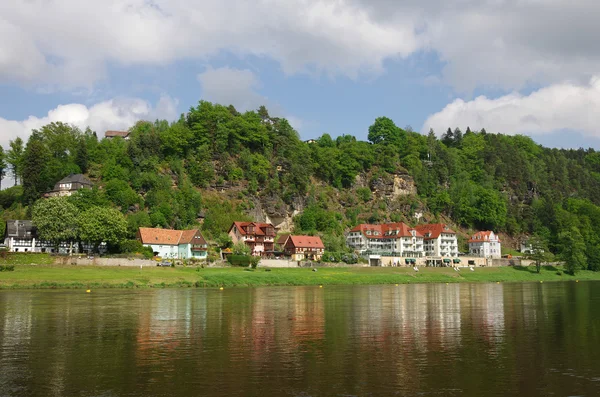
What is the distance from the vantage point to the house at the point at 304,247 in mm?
118750

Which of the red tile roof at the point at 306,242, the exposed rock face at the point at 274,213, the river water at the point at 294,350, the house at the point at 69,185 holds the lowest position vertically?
the river water at the point at 294,350

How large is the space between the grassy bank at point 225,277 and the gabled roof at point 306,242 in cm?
1870

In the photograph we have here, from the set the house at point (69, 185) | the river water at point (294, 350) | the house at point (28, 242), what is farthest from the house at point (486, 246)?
the river water at point (294, 350)

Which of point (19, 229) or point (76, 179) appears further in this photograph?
point (76, 179)

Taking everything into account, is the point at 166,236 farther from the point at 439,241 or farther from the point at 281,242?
the point at 439,241

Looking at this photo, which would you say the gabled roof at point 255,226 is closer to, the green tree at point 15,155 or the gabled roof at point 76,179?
the gabled roof at point 76,179

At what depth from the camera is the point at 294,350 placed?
27359 mm

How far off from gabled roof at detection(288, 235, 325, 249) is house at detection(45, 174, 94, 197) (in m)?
45.1

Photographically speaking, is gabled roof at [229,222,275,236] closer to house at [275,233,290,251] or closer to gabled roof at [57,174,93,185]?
house at [275,233,290,251]

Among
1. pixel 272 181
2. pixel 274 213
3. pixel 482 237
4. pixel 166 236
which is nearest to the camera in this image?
pixel 166 236

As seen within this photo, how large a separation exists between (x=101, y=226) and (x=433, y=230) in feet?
285

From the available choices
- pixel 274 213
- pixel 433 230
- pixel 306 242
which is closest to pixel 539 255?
pixel 433 230

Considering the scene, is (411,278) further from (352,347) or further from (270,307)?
(352,347)

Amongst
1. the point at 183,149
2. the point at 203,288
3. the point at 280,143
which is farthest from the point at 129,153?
the point at 203,288
